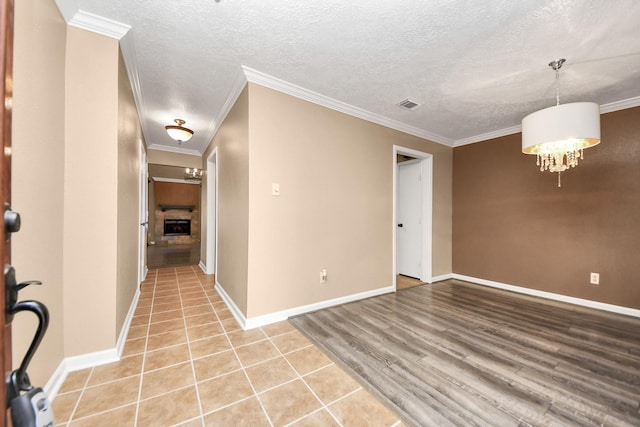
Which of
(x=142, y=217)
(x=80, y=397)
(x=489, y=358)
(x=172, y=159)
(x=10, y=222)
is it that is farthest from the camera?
(x=172, y=159)

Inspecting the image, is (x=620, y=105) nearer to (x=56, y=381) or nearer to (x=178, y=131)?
(x=178, y=131)

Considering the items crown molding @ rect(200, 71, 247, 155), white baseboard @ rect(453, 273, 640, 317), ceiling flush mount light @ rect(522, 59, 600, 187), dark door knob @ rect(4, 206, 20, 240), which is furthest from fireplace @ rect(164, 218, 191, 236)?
ceiling flush mount light @ rect(522, 59, 600, 187)

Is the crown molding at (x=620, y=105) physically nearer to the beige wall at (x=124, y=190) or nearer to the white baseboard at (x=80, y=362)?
the beige wall at (x=124, y=190)

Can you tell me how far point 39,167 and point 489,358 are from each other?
3.26m

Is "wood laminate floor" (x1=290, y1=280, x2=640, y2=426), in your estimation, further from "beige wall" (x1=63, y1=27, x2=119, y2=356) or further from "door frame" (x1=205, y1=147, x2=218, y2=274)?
"door frame" (x1=205, y1=147, x2=218, y2=274)

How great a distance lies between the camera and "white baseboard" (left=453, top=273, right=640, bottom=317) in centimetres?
277

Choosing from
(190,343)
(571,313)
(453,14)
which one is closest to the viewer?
(453,14)

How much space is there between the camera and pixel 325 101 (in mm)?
2820

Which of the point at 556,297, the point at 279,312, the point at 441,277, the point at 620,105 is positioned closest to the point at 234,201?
the point at 279,312

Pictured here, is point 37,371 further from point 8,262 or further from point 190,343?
point 8,262

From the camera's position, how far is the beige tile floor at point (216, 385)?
52.0 inches

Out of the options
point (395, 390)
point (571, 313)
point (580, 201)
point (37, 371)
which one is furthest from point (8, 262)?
point (580, 201)

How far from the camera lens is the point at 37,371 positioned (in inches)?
51.9

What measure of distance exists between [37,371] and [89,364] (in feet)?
1.57
